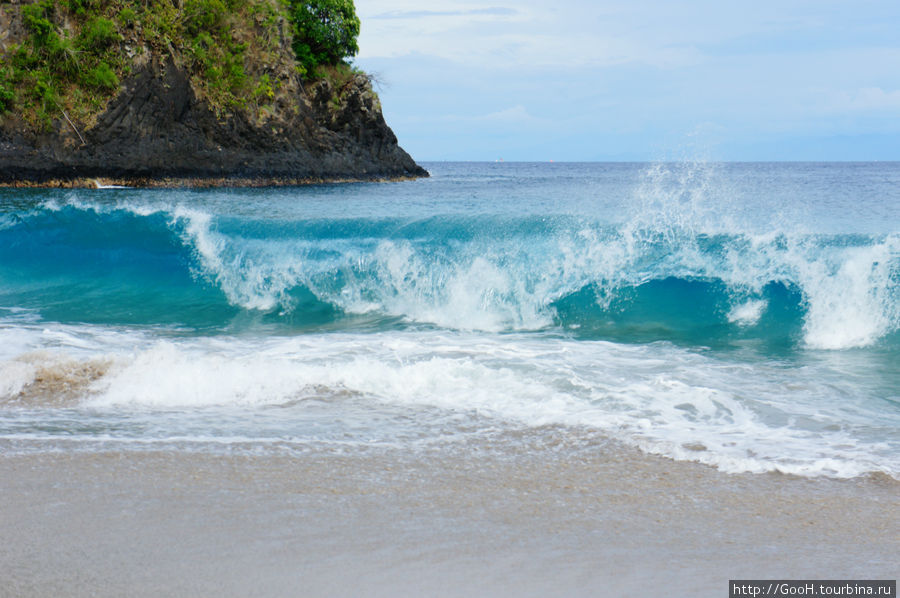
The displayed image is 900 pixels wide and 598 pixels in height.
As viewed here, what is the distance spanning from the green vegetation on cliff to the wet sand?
96.2ft

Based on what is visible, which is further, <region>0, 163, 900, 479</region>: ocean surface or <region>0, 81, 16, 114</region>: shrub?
<region>0, 81, 16, 114</region>: shrub

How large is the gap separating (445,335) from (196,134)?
92.9 ft


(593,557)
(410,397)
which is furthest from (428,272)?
(593,557)

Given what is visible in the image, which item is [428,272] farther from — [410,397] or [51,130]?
[51,130]

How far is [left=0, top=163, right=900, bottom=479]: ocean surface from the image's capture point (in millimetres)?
4301

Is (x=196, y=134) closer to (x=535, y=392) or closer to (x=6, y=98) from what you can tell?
(x=6, y=98)

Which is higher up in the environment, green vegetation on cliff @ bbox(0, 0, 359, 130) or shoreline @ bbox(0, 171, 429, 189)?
Answer: green vegetation on cliff @ bbox(0, 0, 359, 130)

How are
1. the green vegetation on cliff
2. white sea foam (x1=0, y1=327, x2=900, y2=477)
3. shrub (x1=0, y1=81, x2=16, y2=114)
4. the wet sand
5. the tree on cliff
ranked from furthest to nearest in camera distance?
1. the tree on cliff
2. the green vegetation on cliff
3. shrub (x1=0, y1=81, x2=16, y2=114)
4. white sea foam (x1=0, y1=327, x2=900, y2=477)
5. the wet sand

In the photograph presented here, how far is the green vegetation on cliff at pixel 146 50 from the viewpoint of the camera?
27.8 metres

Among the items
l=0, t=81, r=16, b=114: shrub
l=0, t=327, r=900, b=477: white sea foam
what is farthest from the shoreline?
l=0, t=327, r=900, b=477: white sea foam

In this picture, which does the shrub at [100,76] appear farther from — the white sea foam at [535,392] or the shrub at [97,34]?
the white sea foam at [535,392]

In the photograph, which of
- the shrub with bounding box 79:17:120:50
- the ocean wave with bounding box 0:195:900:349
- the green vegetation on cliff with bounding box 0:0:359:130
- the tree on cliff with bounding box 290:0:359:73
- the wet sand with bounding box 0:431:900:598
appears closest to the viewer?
the wet sand with bounding box 0:431:900:598

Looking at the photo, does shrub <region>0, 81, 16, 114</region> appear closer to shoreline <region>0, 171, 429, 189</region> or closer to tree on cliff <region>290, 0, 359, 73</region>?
shoreline <region>0, 171, 429, 189</region>

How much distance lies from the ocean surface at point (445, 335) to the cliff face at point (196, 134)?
54.3ft
